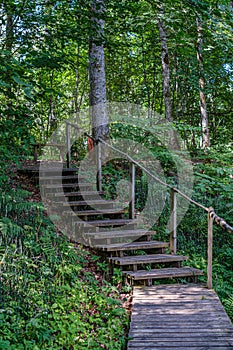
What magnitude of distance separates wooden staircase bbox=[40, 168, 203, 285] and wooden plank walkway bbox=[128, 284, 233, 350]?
12.6 inches

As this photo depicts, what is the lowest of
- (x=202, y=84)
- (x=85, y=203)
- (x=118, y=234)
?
(x=118, y=234)

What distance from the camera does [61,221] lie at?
7.15 meters

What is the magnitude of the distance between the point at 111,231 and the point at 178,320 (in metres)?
2.63

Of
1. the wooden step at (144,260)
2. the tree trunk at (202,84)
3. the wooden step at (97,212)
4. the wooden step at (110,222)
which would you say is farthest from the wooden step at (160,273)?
the tree trunk at (202,84)

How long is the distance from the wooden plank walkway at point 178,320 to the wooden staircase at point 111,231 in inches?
12.6

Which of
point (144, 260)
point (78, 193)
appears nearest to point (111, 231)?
point (144, 260)

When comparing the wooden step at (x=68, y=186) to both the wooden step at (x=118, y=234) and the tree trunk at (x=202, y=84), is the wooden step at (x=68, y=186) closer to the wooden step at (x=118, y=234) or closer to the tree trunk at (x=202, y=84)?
the wooden step at (x=118, y=234)

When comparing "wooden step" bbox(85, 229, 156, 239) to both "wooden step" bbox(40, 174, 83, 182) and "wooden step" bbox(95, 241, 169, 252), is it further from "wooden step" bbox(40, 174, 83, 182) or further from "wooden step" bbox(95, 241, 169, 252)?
"wooden step" bbox(40, 174, 83, 182)

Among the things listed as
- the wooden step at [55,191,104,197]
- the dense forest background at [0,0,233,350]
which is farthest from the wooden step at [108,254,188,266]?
the wooden step at [55,191,104,197]

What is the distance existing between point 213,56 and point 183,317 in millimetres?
11023

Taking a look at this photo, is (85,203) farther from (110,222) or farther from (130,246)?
Answer: (130,246)

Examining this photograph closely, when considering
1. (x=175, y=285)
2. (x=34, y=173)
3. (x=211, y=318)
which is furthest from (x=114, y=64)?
(x=211, y=318)

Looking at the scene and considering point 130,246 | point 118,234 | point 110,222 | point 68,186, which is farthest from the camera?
point 68,186

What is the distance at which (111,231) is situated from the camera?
22.4 ft
